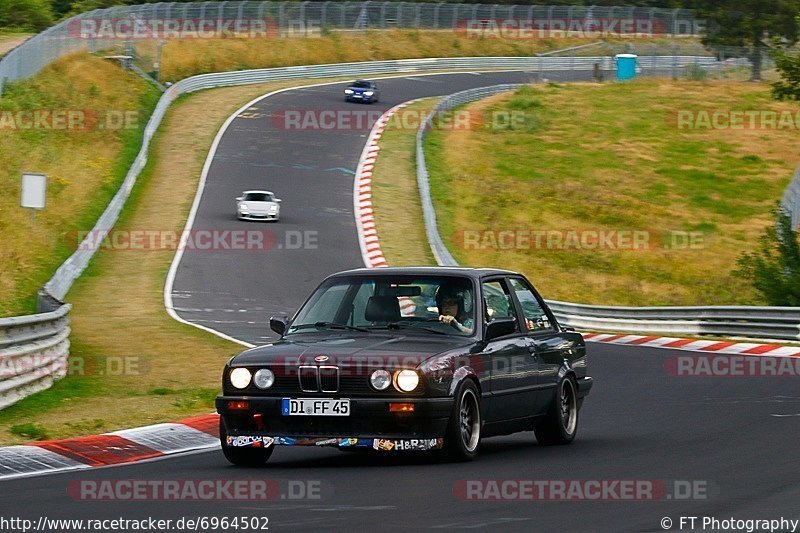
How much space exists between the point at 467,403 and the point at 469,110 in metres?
52.0

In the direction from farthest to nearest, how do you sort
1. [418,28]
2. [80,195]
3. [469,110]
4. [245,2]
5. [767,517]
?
[418,28]
[245,2]
[469,110]
[80,195]
[767,517]

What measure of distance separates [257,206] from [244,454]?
31056 millimetres

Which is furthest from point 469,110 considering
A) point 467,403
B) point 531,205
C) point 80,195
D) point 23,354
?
point 467,403

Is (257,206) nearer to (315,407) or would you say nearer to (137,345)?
(137,345)

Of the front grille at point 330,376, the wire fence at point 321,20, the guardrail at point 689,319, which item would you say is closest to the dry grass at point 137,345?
the front grille at point 330,376

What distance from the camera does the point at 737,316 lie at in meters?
26.0

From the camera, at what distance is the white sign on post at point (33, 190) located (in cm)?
2872

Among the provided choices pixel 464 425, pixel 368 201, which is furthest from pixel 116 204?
pixel 464 425

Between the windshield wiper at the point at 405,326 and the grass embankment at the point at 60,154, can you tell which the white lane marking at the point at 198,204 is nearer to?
the grass embankment at the point at 60,154

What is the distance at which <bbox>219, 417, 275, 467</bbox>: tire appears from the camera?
10.2 metres

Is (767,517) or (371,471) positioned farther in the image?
(371,471)

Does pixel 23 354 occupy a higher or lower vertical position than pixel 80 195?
higher

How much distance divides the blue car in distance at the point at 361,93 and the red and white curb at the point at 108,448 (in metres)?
51.5

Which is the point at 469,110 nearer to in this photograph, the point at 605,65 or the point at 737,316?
the point at 605,65
